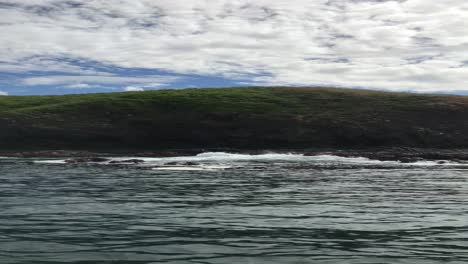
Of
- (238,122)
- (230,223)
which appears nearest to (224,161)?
(238,122)

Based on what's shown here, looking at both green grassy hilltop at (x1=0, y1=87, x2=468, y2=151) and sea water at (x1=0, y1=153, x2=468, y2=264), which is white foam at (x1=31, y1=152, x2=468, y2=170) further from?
sea water at (x1=0, y1=153, x2=468, y2=264)

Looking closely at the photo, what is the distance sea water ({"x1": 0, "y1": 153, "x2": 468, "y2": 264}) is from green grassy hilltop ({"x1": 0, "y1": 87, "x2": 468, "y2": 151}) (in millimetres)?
72152

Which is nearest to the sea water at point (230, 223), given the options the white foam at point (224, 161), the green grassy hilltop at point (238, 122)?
the white foam at point (224, 161)

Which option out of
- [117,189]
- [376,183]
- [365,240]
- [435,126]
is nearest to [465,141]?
[435,126]

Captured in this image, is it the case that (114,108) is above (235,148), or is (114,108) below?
above

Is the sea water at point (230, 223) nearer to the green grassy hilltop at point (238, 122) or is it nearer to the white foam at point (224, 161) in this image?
the white foam at point (224, 161)

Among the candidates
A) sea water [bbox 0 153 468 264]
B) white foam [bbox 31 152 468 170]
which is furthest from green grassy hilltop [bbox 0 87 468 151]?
sea water [bbox 0 153 468 264]

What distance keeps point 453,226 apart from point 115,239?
12.2 m

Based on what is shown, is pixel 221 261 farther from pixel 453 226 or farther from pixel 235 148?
pixel 235 148

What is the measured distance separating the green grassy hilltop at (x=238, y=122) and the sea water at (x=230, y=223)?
7215 cm

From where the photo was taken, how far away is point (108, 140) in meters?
107

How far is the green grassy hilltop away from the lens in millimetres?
108312

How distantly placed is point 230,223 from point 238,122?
102 m

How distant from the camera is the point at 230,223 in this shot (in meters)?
20.8
